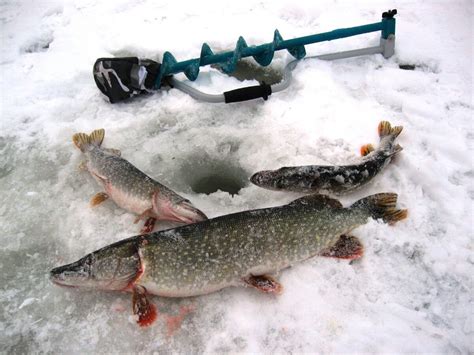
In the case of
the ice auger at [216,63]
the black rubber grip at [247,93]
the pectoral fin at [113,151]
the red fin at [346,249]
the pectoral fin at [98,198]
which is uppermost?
the ice auger at [216,63]

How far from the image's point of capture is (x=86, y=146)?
3.66m

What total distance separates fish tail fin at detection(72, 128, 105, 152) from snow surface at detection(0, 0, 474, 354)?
128mm

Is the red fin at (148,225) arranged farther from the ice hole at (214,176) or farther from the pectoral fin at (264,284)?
the pectoral fin at (264,284)

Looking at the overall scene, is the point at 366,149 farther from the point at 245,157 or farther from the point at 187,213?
the point at 187,213

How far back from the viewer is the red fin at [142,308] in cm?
250

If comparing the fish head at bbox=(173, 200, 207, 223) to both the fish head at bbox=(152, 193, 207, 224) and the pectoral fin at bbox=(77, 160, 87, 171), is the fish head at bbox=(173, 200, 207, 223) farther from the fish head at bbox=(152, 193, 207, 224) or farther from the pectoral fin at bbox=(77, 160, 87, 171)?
the pectoral fin at bbox=(77, 160, 87, 171)

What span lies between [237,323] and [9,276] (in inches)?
66.2

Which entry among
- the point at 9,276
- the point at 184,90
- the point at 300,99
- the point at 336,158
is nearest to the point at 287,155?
the point at 336,158

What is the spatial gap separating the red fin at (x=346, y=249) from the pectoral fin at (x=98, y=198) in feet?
5.90

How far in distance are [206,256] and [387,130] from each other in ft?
6.84

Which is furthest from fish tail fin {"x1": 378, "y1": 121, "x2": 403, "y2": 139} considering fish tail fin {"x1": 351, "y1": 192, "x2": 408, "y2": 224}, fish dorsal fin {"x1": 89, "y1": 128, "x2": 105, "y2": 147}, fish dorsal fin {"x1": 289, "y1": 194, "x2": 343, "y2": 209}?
fish dorsal fin {"x1": 89, "y1": 128, "x2": 105, "y2": 147}

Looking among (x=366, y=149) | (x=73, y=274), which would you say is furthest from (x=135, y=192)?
(x=366, y=149)

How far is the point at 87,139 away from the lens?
3.70 m

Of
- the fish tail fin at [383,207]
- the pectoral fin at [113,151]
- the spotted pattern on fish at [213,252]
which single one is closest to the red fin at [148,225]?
the spotted pattern on fish at [213,252]
